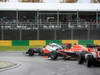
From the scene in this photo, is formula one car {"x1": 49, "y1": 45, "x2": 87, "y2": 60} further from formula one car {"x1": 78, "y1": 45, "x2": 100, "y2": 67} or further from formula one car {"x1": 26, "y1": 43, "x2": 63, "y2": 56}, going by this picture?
formula one car {"x1": 78, "y1": 45, "x2": 100, "y2": 67}

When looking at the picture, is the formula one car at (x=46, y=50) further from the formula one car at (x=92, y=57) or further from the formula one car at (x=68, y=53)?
the formula one car at (x=92, y=57)

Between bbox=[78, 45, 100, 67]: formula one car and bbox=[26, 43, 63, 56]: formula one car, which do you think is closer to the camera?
bbox=[78, 45, 100, 67]: formula one car

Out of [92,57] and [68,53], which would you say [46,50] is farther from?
[92,57]

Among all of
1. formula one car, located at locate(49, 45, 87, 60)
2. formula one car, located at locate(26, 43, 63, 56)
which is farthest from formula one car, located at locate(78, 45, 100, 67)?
formula one car, located at locate(26, 43, 63, 56)

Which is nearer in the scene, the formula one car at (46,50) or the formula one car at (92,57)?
the formula one car at (92,57)

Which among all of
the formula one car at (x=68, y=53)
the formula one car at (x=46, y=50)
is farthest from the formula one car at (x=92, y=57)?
the formula one car at (x=46, y=50)

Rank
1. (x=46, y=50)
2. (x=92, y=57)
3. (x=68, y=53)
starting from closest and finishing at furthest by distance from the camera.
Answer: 1. (x=92, y=57)
2. (x=68, y=53)
3. (x=46, y=50)

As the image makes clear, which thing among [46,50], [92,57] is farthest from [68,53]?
[92,57]

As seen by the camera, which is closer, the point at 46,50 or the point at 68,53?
the point at 68,53

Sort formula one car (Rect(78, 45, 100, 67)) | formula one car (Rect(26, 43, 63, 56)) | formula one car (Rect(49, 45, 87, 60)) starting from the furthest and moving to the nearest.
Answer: formula one car (Rect(26, 43, 63, 56)) → formula one car (Rect(49, 45, 87, 60)) → formula one car (Rect(78, 45, 100, 67))

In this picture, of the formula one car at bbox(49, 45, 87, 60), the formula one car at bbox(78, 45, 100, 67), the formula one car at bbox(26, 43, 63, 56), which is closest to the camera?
the formula one car at bbox(78, 45, 100, 67)

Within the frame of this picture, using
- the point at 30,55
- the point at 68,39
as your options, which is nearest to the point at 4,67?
the point at 30,55

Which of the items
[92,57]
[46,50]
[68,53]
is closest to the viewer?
[92,57]

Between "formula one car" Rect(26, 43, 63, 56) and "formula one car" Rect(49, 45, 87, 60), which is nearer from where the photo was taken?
"formula one car" Rect(49, 45, 87, 60)
